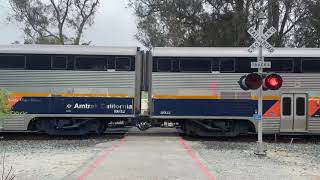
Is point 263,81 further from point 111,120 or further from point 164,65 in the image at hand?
point 111,120

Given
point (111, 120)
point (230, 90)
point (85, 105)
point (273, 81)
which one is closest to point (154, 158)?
point (273, 81)

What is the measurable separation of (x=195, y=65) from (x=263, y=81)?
609 cm

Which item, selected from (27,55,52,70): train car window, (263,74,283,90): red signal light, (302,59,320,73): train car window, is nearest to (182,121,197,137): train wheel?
(302,59,320,73): train car window

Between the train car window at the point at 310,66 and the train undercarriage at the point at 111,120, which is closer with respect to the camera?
the train car window at the point at 310,66

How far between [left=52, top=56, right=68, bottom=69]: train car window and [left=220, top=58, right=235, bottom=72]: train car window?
6.36m

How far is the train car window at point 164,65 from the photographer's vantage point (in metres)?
23.0

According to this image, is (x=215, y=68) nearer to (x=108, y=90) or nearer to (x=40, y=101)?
(x=108, y=90)

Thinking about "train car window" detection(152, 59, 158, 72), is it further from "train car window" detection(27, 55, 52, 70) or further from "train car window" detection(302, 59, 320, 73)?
"train car window" detection(302, 59, 320, 73)

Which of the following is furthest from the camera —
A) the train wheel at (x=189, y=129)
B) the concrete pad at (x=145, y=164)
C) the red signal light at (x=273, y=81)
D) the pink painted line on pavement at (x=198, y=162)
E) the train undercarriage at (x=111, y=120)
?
the train wheel at (x=189, y=129)

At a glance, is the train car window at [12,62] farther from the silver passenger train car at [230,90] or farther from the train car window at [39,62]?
the silver passenger train car at [230,90]

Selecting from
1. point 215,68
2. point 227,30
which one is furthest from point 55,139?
point 227,30

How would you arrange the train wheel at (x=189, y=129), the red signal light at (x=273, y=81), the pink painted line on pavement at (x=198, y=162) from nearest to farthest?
the pink painted line on pavement at (x=198, y=162) < the red signal light at (x=273, y=81) < the train wheel at (x=189, y=129)

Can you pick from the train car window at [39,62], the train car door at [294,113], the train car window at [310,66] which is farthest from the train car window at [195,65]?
the train car window at [39,62]

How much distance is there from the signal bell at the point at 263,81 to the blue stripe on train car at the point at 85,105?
7.00 meters
